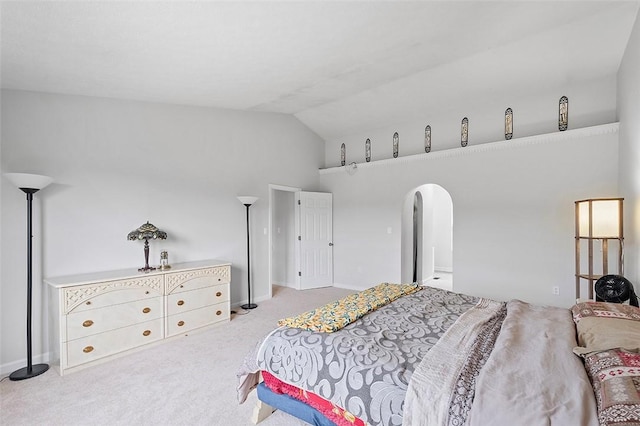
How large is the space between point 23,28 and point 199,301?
9.22 feet

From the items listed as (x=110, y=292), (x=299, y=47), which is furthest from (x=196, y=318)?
(x=299, y=47)

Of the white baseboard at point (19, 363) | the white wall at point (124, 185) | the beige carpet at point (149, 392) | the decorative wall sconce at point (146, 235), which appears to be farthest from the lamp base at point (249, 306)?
the white baseboard at point (19, 363)

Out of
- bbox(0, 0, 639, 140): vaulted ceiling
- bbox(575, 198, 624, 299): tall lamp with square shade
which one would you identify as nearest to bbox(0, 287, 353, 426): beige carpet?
bbox(0, 0, 639, 140): vaulted ceiling

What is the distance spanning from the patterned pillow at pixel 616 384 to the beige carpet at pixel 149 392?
5.32ft

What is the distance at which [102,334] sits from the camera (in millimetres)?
2881

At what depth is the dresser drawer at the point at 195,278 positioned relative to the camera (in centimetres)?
340

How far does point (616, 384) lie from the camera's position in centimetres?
109

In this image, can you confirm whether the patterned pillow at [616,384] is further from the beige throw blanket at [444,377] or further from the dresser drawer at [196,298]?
the dresser drawer at [196,298]

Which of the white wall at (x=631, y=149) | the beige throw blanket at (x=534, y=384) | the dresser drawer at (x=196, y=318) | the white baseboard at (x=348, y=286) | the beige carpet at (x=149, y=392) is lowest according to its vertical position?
the white baseboard at (x=348, y=286)

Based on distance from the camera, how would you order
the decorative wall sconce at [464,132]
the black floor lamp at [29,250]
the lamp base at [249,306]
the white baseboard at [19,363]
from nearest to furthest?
the black floor lamp at [29,250], the white baseboard at [19,363], the lamp base at [249,306], the decorative wall sconce at [464,132]

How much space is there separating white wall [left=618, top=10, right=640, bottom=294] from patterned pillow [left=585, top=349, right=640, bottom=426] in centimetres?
200

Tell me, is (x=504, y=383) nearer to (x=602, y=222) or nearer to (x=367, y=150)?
(x=602, y=222)

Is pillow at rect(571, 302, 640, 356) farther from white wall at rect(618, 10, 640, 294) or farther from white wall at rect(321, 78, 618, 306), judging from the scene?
white wall at rect(321, 78, 618, 306)

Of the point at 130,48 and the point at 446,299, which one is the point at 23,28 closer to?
the point at 130,48
